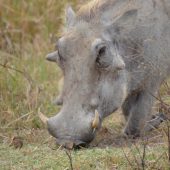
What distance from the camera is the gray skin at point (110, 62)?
4.44 meters

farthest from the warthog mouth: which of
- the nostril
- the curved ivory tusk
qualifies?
the nostril

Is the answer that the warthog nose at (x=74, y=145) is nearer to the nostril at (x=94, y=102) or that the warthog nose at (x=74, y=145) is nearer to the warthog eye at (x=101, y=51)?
the nostril at (x=94, y=102)

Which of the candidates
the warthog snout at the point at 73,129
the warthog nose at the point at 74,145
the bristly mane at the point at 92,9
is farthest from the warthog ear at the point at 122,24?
the warthog nose at the point at 74,145

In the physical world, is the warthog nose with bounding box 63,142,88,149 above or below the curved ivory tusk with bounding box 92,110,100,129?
below

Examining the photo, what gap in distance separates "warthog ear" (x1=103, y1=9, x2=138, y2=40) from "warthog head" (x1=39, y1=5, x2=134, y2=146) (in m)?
0.08

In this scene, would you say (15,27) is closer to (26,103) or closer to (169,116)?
(26,103)

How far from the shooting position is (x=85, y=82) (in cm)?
451

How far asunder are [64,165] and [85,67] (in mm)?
732

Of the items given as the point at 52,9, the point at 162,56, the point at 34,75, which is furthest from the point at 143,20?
the point at 52,9

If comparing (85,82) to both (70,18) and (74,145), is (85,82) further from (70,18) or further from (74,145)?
(70,18)

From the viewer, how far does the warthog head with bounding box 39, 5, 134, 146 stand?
14.3 feet

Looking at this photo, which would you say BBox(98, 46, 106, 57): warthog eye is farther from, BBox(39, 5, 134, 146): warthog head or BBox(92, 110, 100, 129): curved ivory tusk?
BBox(92, 110, 100, 129): curved ivory tusk

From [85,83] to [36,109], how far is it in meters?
1.30

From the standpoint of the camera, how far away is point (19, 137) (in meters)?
Result: 4.95
